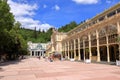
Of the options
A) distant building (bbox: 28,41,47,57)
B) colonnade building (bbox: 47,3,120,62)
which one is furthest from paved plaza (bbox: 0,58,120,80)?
distant building (bbox: 28,41,47,57)

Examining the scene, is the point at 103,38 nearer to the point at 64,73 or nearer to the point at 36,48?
the point at 64,73

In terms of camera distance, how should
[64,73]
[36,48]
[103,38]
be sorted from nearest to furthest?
[64,73] < [103,38] < [36,48]

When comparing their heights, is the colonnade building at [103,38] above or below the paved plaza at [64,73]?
above

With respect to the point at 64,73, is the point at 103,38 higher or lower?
higher

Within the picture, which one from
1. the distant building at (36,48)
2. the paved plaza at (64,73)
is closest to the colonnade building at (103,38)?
the paved plaza at (64,73)

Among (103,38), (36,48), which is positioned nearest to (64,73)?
(103,38)

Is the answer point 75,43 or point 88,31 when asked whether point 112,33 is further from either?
point 75,43

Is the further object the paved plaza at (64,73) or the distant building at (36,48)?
the distant building at (36,48)

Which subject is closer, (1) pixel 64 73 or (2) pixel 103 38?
(1) pixel 64 73

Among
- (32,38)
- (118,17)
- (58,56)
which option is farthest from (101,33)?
(32,38)

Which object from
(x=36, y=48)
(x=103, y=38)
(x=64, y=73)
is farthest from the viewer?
(x=36, y=48)

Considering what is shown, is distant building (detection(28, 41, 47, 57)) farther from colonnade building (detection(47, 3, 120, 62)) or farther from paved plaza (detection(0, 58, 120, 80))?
paved plaza (detection(0, 58, 120, 80))

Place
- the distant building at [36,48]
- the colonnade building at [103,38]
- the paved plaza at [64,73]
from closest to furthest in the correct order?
the paved plaza at [64,73] → the colonnade building at [103,38] → the distant building at [36,48]

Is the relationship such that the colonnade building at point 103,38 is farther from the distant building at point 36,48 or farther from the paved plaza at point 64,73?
the distant building at point 36,48
